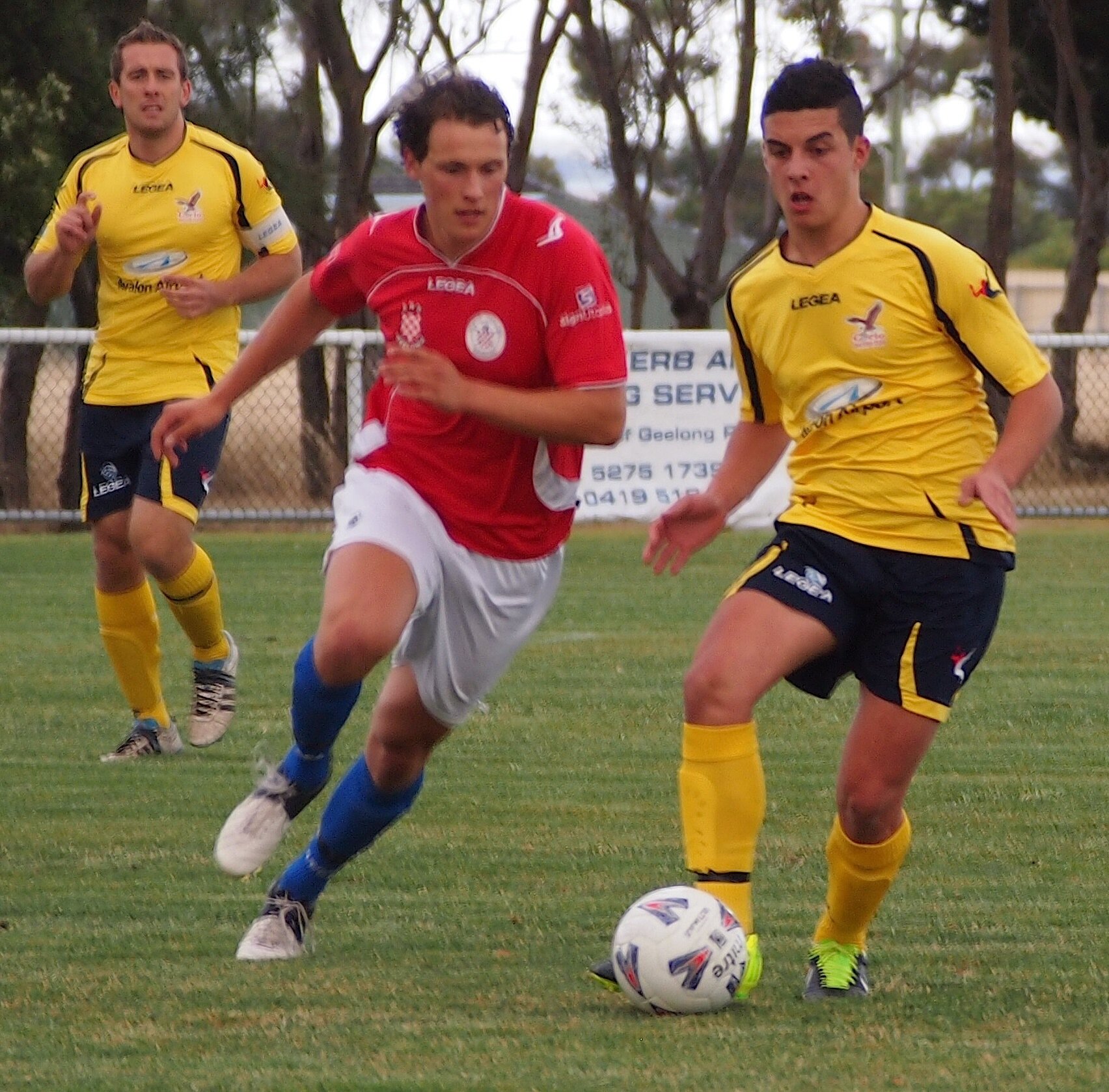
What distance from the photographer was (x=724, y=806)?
4.11 meters

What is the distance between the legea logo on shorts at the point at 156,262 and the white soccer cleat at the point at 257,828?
3.05 metres

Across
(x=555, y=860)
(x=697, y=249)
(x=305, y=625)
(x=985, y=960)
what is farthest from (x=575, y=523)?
(x=985, y=960)

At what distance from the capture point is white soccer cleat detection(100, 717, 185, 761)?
7.18 meters

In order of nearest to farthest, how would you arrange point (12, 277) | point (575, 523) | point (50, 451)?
1. point (575, 523)
2. point (12, 277)
3. point (50, 451)

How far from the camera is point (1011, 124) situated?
2123 centimetres

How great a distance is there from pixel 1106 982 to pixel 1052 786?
233 centimetres

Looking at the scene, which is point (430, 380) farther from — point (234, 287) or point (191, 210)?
point (191, 210)

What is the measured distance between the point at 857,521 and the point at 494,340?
869 millimetres

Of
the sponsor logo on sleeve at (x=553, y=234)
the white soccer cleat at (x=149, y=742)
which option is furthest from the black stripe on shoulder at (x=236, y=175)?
the sponsor logo on sleeve at (x=553, y=234)

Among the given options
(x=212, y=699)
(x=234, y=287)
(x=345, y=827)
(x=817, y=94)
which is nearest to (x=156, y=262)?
(x=234, y=287)

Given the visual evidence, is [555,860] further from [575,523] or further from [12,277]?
[12,277]

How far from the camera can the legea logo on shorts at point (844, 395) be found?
428 centimetres

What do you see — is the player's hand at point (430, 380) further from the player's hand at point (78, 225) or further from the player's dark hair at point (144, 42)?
the player's dark hair at point (144, 42)

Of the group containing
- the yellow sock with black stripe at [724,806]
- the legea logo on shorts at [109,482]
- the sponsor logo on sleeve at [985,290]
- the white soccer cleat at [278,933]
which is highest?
the sponsor logo on sleeve at [985,290]
